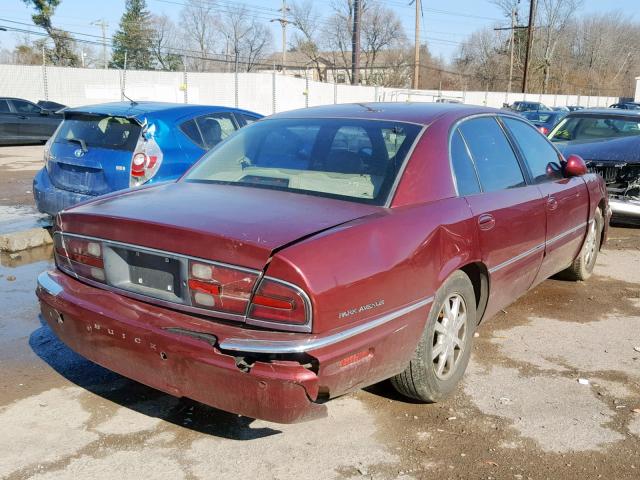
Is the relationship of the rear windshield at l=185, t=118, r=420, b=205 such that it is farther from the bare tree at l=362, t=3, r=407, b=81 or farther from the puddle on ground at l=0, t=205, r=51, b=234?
the bare tree at l=362, t=3, r=407, b=81

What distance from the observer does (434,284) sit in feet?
10.5

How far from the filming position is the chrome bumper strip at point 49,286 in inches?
129

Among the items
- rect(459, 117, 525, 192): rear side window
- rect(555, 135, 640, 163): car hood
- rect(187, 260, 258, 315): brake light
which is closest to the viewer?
rect(187, 260, 258, 315): brake light

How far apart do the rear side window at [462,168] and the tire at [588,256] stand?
2.39 metres

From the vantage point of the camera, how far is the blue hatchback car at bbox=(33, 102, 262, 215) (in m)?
6.05

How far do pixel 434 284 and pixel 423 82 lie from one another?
248 feet

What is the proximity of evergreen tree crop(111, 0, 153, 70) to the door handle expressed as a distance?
54.8 metres

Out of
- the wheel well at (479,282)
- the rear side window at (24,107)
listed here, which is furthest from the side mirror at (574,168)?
the rear side window at (24,107)

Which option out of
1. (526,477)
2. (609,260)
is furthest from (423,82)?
(526,477)

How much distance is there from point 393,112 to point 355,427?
1935 mm

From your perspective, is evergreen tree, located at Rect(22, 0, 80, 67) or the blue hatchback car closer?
the blue hatchback car

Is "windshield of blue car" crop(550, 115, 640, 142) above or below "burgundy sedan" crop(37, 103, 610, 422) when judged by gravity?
above

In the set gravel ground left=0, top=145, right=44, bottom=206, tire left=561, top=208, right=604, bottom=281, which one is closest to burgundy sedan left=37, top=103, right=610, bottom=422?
tire left=561, top=208, right=604, bottom=281

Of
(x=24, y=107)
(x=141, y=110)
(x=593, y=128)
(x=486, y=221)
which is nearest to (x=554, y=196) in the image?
(x=486, y=221)
